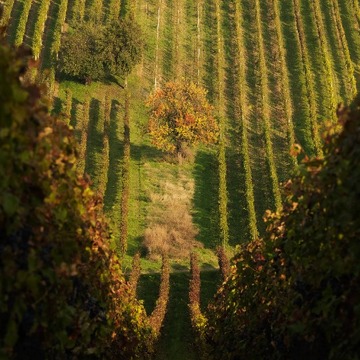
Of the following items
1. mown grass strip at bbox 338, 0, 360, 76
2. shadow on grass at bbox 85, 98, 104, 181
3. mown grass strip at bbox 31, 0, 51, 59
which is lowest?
shadow on grass at bbox 85, 98, 104, 181

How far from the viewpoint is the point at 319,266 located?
6.55 meters

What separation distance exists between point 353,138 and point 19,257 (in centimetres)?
331

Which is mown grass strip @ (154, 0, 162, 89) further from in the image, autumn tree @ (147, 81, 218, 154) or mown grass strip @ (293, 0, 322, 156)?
mown grass strip @ (293, 0, 322, 156)

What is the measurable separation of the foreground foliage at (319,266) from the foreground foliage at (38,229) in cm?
246

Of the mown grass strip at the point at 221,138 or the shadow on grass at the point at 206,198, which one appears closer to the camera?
the shadow on grass at the point at 206,198

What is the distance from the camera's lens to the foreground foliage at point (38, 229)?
16.0 feet

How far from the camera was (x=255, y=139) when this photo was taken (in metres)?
50.7

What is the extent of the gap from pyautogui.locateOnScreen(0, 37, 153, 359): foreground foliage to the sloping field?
91.0 ft

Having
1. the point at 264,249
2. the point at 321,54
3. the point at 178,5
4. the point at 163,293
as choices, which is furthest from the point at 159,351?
the point at 178,5

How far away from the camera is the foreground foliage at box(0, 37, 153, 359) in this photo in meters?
4.87

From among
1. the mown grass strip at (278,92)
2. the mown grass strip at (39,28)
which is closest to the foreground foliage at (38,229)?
the mown grass strip at (278,92)

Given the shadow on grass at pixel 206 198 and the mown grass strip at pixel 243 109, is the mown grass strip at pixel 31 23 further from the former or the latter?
the shadow on grass at pixel 206 198

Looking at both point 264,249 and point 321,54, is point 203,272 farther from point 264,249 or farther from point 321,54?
point 321,54

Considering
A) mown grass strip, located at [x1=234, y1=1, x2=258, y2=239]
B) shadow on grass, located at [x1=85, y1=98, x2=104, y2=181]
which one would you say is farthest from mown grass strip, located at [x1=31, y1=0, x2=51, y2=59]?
mown grass strip, located at [x1=234, y1=1, x2=258, y2=239]
